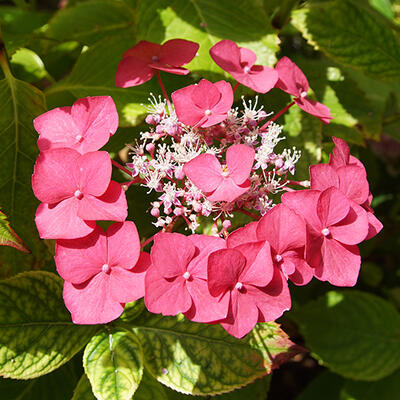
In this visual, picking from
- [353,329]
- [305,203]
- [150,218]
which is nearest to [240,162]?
[305,203]

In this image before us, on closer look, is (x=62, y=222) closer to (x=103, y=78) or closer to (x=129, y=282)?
(x=129, y=282)

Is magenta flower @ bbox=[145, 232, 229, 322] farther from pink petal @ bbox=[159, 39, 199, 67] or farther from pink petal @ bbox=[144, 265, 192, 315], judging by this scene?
pink petal @ bbox=[159, 39, 199, 67]

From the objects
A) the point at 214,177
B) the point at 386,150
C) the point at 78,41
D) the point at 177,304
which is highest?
the point at 214,177

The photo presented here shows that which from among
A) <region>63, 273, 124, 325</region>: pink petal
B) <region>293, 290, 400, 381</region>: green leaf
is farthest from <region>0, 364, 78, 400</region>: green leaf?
<region>293, 290, 400, 381</region>: green leaf

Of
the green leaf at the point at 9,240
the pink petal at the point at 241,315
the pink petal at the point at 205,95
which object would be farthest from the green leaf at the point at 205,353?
the pink petal at the point at 205,95

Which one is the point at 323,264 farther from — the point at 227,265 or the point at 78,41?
the point at 78,41

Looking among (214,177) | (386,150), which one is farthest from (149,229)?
(386,150)
